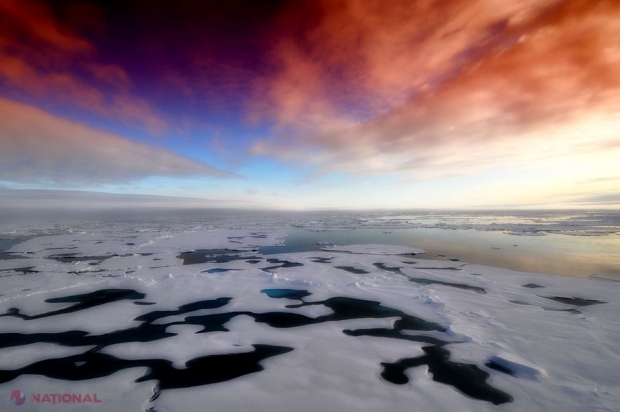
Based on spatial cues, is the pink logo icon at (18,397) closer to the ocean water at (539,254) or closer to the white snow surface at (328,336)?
the white snow surface at (328,336)

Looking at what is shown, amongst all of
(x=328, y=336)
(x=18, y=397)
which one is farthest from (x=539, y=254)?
(x=18, y=397)

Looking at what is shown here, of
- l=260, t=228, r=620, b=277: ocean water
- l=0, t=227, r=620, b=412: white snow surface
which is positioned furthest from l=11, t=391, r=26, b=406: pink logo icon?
l=260, t=228, r=620, b=277: ocean water

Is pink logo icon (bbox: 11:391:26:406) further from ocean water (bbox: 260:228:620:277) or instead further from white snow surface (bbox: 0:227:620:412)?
ocean water (bbox: 260:228:620:277)

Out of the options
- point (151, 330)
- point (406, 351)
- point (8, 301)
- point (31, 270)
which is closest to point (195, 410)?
point (151, 330)

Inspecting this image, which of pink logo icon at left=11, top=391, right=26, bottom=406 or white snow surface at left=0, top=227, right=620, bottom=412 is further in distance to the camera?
white snow surface at left=0, top=227, right=620, bottom=412

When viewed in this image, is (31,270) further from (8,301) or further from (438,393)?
(438,393)

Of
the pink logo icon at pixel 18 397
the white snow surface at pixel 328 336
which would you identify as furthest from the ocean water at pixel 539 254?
the pink logo icon at pixel 18 397

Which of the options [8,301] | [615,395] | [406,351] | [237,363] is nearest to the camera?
[615,395]
